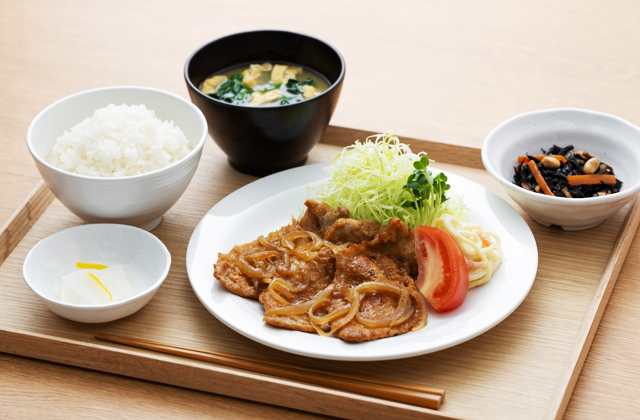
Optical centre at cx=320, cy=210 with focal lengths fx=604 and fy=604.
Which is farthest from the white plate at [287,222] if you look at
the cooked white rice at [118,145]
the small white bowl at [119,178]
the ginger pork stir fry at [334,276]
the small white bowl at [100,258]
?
the cooked white rice at [118,145]

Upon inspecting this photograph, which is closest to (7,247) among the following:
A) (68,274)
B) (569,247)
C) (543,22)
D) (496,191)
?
(68,274)

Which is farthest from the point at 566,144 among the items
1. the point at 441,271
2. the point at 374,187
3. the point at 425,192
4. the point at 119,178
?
the point at 119,178

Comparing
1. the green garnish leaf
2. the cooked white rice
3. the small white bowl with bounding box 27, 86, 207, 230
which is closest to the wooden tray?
the small white bowl with bounding box 27, 86, 207, 230

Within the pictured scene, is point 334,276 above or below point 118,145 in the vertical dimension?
below

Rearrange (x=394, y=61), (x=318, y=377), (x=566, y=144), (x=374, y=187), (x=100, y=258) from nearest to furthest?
(x=318, y=377)
(x=100, y=258)
(x=374, y=187)
(x=566, y=144)
(x=394, y=61)

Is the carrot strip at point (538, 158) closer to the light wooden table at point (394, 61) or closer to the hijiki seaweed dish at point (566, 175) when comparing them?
the hijiki seaweed dish at point (566, 175)

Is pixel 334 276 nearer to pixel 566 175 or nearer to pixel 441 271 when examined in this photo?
A: pixel 441 271

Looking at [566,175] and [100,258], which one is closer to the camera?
[100,258]
